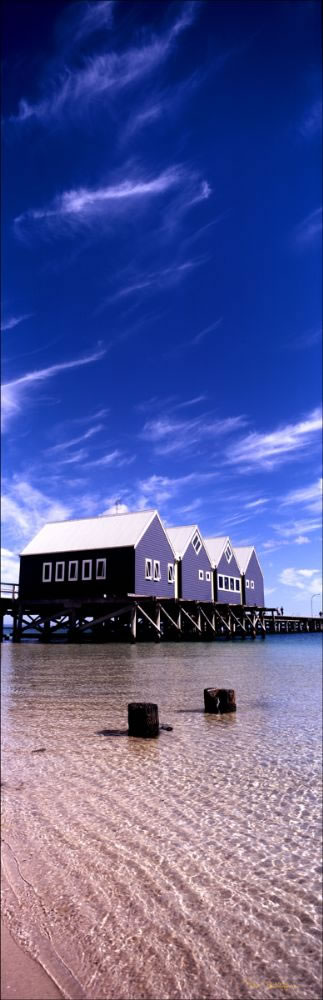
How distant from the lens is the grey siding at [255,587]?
184 ft

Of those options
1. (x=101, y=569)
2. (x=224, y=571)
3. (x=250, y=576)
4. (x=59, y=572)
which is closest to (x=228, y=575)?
(x=224, y=571)

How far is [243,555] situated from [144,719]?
164 feet

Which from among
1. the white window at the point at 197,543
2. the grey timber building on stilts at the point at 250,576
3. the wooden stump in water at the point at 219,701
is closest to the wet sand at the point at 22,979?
the wooden stump in water at the point at 219,701

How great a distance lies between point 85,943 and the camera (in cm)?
324

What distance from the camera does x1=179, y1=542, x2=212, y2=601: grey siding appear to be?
141 feet

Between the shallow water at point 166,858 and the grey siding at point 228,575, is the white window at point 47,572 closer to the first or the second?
the grey siding at point 228,575

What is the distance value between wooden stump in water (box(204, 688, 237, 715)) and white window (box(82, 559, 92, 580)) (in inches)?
1108

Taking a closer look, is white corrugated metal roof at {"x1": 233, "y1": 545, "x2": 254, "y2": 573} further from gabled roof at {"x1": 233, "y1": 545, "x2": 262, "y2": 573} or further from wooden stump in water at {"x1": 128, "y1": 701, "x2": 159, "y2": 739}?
wooden stump in water at {"x1": 128, "y1": 701, "x2": 159, "y2": 739}

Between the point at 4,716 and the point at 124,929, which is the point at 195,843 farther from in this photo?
the point at 4,716

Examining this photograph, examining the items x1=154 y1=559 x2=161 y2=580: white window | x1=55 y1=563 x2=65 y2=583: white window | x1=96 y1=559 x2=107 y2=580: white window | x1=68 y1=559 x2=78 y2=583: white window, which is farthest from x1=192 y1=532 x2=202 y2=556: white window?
x1=55 y1=563 x2=65 y2=583: white window

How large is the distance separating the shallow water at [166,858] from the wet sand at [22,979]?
0.21 feet

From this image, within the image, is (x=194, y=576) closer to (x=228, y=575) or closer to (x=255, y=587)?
(x=228, y=575)

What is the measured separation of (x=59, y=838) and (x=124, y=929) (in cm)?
140

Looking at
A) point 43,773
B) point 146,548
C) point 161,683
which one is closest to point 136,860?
point 43,773
